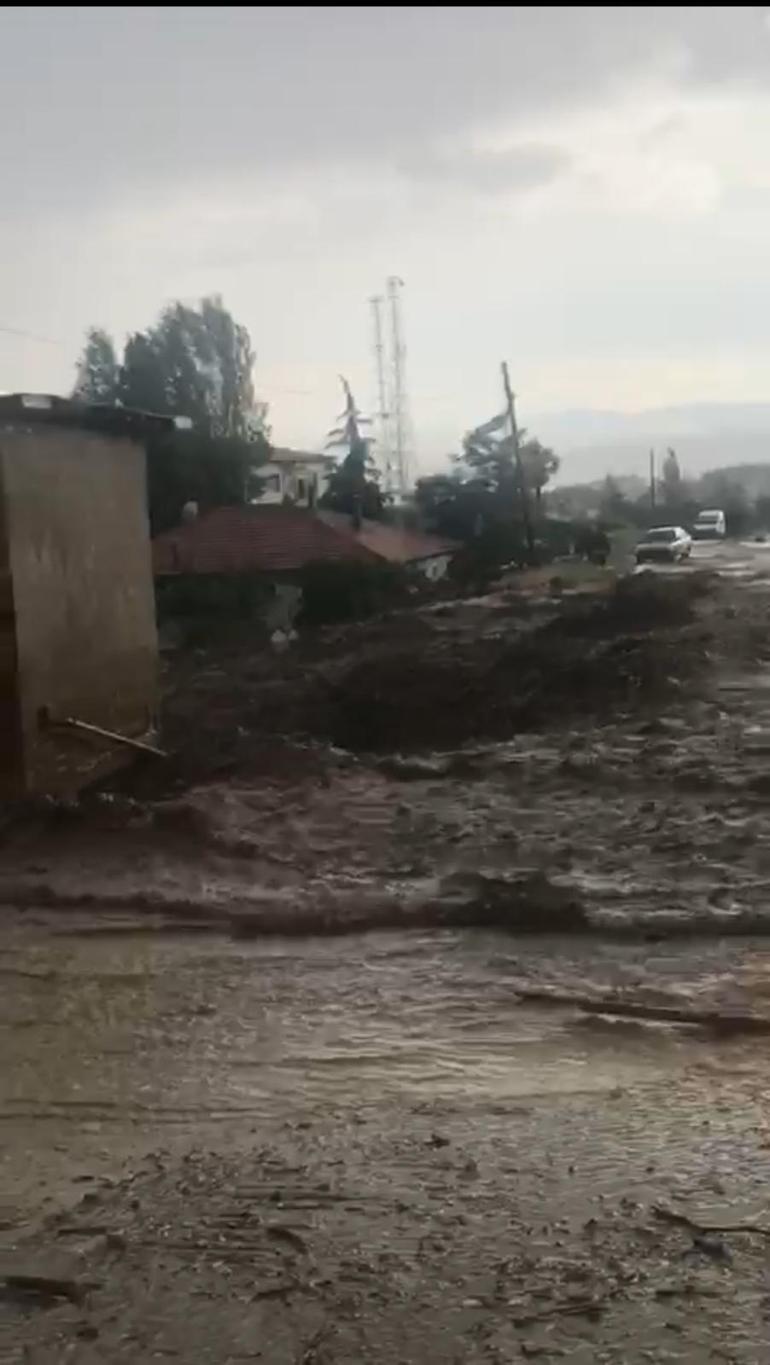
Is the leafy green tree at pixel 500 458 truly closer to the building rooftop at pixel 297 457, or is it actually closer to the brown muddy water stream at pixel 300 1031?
the building rooftop at pixel 297 457

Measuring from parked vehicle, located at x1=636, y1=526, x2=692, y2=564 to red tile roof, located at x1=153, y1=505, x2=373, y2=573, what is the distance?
1156 cm

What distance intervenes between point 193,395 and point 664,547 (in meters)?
20.0

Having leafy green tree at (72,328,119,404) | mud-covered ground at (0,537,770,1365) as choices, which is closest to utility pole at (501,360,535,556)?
leafy green tree at (72,328,119,404)

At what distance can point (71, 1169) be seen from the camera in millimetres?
5238

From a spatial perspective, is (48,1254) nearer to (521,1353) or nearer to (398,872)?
(521,1353)

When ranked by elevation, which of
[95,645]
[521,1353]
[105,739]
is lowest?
[521,1353]

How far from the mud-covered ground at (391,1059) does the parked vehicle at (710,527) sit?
46.1m

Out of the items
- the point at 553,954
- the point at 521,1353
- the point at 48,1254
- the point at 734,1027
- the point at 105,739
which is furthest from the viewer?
the point at 105,739

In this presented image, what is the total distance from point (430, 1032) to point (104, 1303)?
8.72 feet

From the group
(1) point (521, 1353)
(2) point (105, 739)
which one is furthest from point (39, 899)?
(1) point (521, 1353)

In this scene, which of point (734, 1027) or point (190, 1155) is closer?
point (190, 1155)

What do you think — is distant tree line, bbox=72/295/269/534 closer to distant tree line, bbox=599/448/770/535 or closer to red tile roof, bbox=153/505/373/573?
red tile roof, bbox=153/505/373/573

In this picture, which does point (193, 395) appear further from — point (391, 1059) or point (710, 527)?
point (391, 1059)

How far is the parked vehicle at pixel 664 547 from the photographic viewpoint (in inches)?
1700
